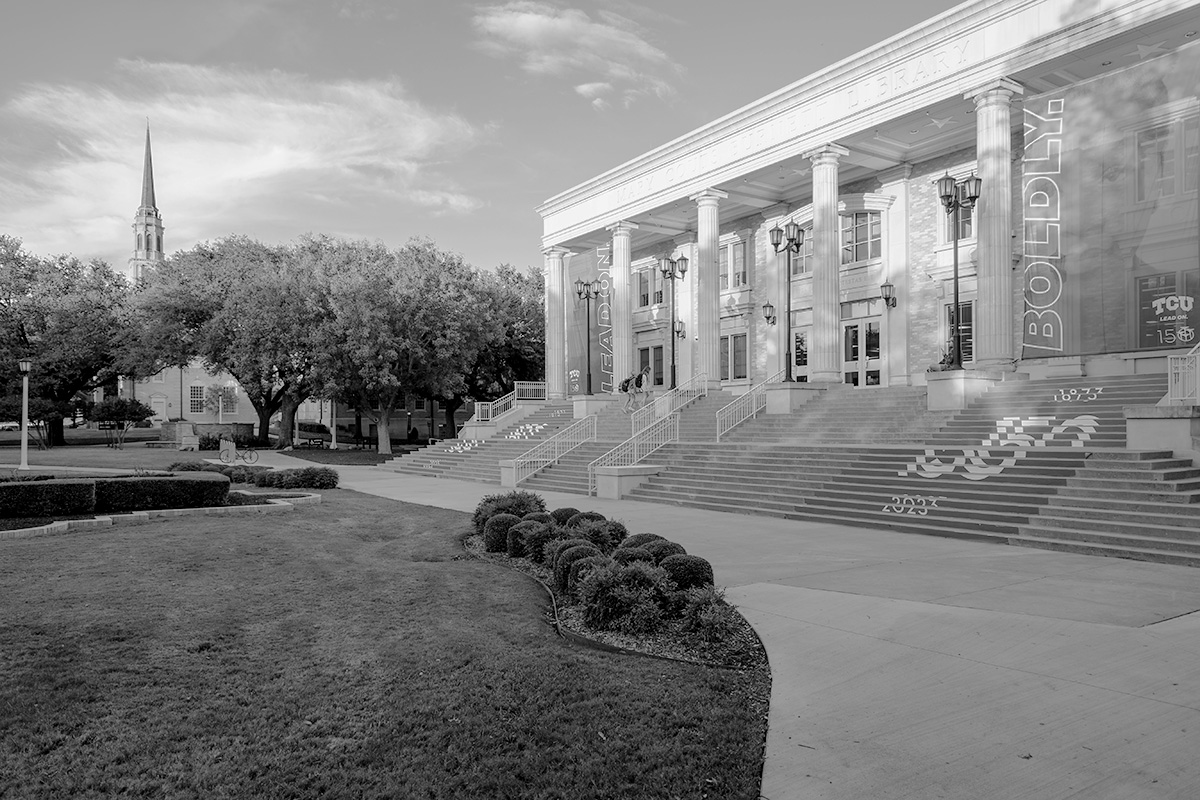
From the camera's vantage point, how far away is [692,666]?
5.78 m

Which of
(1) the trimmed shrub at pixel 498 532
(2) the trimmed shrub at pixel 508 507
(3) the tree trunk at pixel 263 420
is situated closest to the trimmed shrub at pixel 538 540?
(1) the trimmed shrub at pixel 498 532

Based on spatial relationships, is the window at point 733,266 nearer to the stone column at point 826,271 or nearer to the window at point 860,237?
the window at point 860,237

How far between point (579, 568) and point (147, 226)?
114m

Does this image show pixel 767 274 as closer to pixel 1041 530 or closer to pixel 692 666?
pixel 1041 530

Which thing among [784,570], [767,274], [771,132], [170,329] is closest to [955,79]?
[771,132]

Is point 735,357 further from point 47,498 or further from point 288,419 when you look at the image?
point 47,498

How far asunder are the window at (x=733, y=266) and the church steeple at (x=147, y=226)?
9285cm

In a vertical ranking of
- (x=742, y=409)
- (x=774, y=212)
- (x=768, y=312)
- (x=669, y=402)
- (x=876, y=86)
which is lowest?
(x=742, y=409)

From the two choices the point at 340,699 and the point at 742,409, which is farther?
the point at 742,409

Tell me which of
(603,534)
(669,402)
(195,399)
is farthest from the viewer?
(195,399)

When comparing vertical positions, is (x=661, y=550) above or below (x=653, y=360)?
below

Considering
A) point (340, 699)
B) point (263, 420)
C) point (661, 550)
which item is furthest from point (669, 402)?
point (263, 420)

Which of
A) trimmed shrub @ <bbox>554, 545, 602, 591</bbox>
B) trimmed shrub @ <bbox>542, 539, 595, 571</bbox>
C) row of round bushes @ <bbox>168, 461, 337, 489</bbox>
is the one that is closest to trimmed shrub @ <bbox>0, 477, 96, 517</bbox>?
row of round bushes @ <bbox>168, 461, 337, 489</bbox>

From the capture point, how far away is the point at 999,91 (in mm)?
20250
